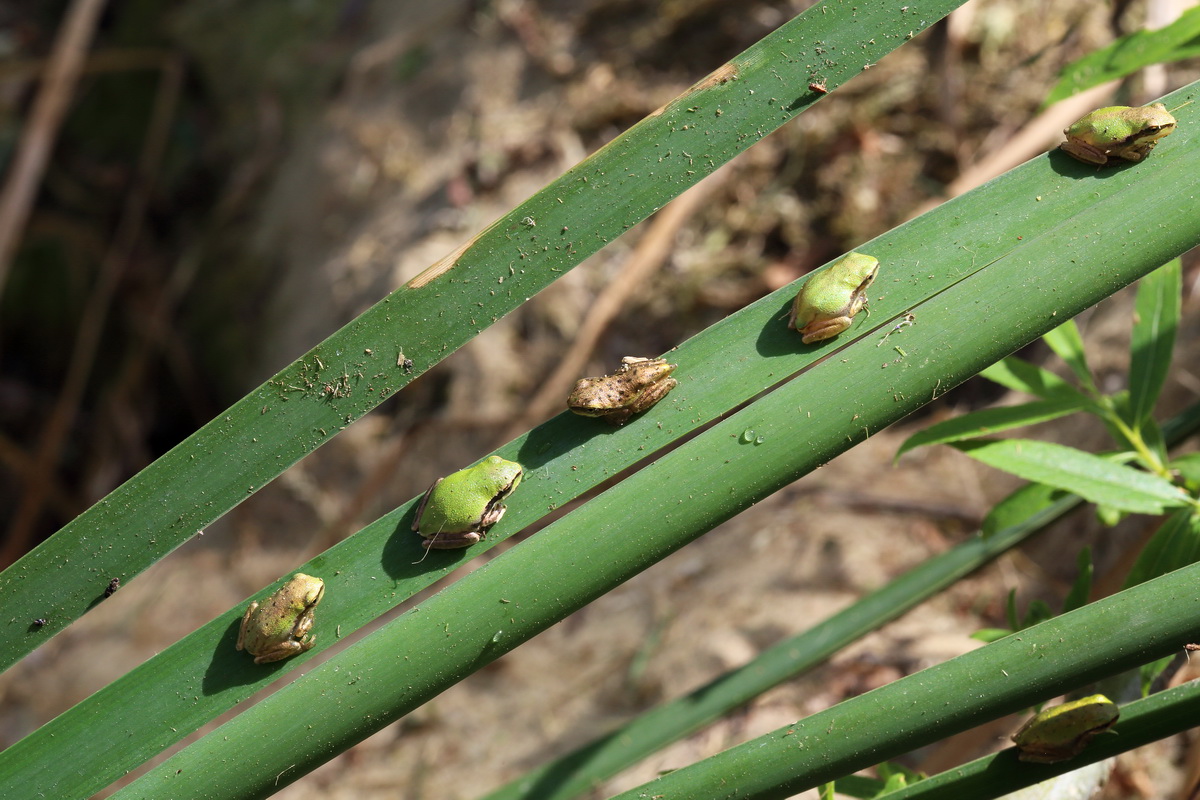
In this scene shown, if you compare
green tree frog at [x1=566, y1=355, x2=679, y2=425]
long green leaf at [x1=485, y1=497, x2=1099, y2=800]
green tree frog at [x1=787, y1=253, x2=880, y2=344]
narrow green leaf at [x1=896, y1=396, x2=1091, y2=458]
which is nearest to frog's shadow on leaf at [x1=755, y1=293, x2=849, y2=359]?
green tree frog at [x1=787, y1=253, x2=880, y2=344]

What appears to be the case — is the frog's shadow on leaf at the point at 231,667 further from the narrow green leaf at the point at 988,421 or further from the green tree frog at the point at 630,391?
the narrow green leaf at the point at 988,421

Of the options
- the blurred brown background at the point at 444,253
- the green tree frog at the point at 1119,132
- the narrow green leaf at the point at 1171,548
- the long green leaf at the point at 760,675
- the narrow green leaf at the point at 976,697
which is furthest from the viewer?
the blurred brown background at the point at 444,253

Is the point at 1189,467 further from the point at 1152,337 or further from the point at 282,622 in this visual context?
the point at 282,622

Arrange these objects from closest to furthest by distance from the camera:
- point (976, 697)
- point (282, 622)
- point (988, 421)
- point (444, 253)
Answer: point (976, 697) → point (282, 622) → point (988, 421) → point (444, 253)

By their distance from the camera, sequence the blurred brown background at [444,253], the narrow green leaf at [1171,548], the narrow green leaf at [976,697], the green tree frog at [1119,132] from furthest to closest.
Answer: the blurred brown background at [444,253] → the narrow green leaf at [1171,548] → the green tree frog at [1119,132] → the narrow green leaf at [976,697]

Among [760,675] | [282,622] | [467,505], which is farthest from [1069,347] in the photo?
[282,622]

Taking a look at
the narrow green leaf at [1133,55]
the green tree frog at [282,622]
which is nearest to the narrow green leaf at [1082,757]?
the green tree frog at [282,622]

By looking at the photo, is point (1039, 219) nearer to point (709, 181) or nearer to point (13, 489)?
A: point (709, 181)

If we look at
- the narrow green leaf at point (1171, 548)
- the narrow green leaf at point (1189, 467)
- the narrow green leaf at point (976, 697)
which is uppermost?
the narrow green leaf at point (1189, 467)
